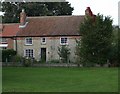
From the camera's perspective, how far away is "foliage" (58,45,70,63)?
52406mm

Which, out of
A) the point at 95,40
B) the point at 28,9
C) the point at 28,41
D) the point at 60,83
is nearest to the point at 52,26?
the point at 28,41

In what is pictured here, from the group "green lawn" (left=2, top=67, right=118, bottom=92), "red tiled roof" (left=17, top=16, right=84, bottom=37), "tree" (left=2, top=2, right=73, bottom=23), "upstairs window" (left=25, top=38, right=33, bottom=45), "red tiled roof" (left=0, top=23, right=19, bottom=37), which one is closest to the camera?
"green lawn" (left=2, top=67, right=118, bottom=92)

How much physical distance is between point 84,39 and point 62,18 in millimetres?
13873

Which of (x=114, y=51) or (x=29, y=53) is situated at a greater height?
(x=29, y=53)

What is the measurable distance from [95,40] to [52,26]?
1281cm

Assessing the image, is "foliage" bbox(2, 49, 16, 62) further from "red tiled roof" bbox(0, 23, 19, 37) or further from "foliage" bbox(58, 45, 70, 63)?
"foliage" bbox(58, 45, 70, 63)

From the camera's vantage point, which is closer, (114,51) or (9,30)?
(114,51)

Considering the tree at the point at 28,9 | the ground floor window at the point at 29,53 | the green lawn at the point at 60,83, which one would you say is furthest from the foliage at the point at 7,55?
the green lawn at the point at 60,83

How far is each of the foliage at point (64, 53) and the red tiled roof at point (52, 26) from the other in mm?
2501

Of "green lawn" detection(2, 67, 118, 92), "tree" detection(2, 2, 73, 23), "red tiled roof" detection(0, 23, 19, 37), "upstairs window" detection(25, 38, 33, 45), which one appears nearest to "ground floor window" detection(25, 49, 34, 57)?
"upstairs window" detection(25, 38, 33, 45)

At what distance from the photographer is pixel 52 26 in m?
57.2

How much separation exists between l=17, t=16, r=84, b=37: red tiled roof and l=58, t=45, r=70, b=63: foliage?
2501 mm

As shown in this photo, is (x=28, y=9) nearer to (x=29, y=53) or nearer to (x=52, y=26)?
(x=52, y=26)

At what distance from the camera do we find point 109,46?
46281mm
